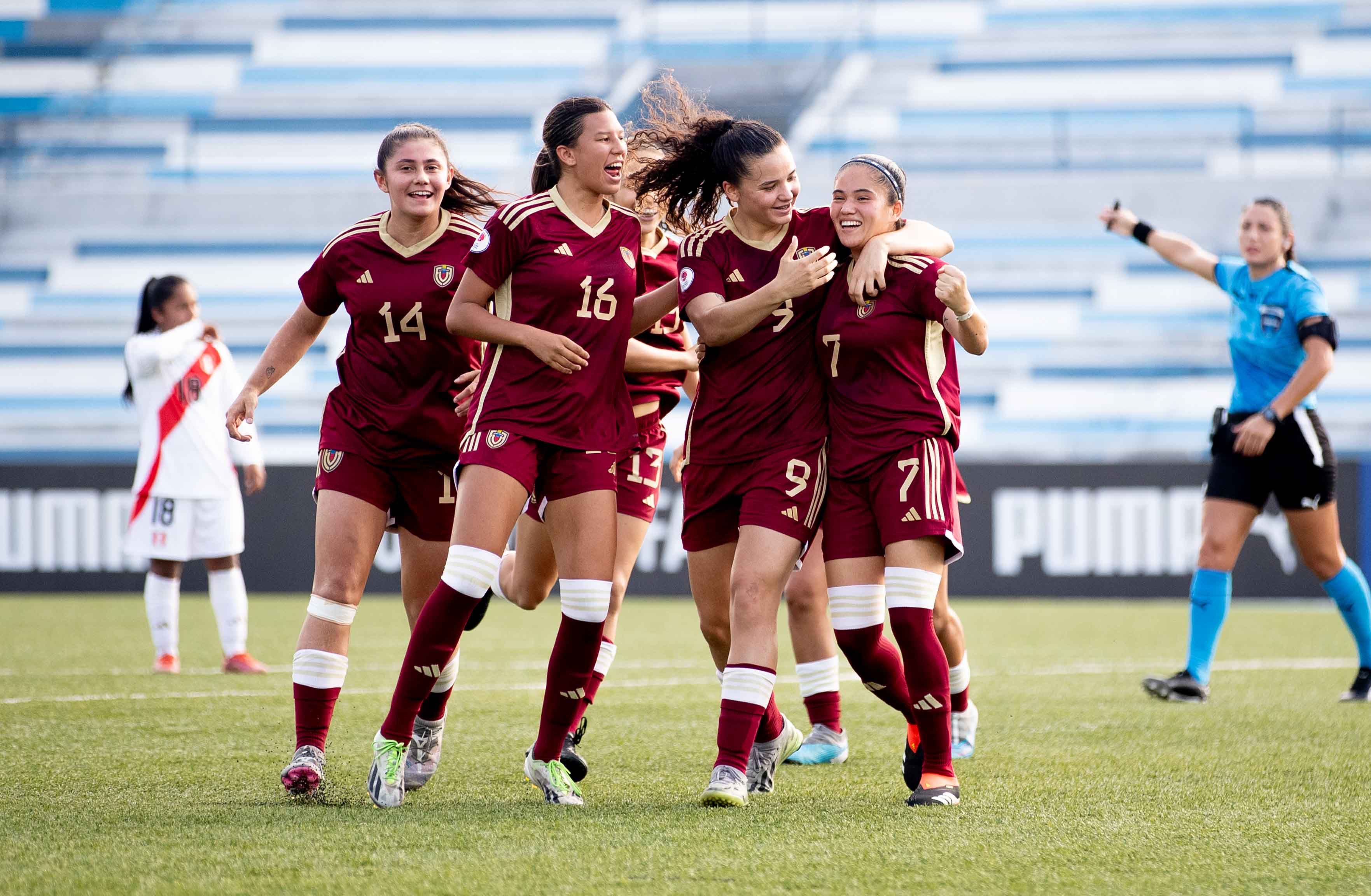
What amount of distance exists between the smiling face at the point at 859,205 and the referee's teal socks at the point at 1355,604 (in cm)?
336

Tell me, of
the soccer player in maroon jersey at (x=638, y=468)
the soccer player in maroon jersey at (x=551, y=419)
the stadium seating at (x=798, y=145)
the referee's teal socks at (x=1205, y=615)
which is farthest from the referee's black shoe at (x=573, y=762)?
the stadium seating at (x=798, y=145)

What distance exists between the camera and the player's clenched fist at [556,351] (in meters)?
3.66

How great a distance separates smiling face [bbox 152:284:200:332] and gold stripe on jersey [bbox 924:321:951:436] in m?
4.35

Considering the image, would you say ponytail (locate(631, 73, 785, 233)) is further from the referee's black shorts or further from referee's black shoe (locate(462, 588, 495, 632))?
the referee's black shorts

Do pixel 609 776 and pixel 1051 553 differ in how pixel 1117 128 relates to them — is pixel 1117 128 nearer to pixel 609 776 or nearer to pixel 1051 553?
pixel 1051 553

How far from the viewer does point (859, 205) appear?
3836mm

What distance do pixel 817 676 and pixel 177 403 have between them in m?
4.10

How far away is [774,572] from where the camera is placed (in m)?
3.72

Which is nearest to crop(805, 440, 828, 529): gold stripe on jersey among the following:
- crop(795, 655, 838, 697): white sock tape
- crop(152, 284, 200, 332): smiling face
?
crop(795, 655, 838, 697): white sock tape

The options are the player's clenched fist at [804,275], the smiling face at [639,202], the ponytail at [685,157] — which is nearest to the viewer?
the player's clenched fist at [804,275]

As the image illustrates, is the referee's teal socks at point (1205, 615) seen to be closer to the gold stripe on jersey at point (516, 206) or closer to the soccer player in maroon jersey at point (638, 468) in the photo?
the soccer player in maroon jersey at point (638, 468)

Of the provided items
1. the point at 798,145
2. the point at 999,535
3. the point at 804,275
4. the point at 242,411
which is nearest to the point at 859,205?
the point at 804,275

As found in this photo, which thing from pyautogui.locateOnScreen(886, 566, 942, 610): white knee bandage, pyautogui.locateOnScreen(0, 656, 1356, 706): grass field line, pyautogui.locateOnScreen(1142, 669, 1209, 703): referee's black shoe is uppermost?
pyautogui.locateOnScreen(886, 566, 942, 610): white knee bandage

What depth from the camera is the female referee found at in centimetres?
600
